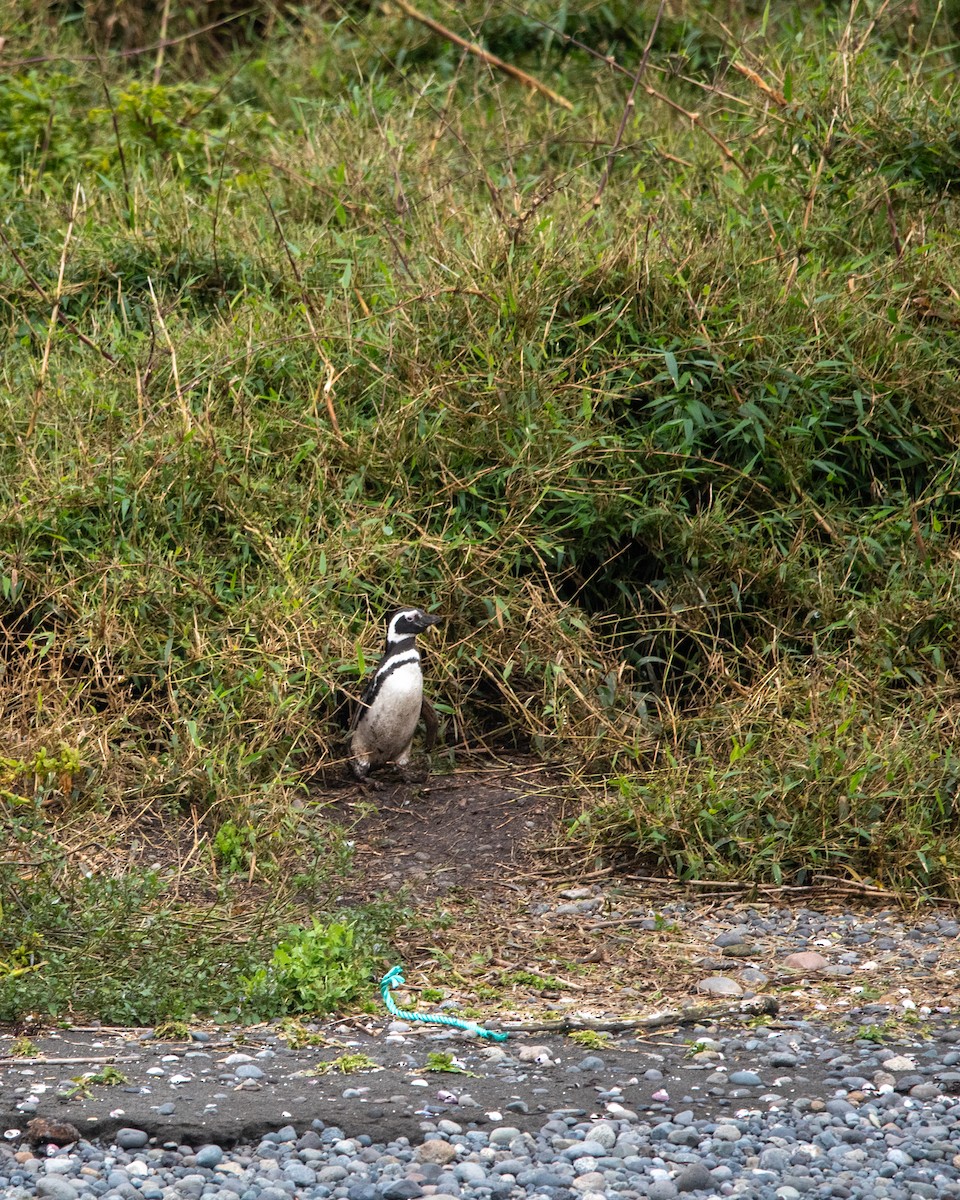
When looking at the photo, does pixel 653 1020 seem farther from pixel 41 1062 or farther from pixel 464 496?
pixel 464 496

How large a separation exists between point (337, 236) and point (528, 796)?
3007mm

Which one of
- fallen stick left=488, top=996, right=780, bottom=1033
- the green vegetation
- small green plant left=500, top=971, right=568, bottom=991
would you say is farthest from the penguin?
fallen stick left=488, top=996, right=780, bottom=1033

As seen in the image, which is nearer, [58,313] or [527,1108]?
[527,1108]

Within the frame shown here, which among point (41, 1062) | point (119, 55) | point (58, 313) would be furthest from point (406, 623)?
point (119, 55)

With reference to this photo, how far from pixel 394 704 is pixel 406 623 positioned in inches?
12.3

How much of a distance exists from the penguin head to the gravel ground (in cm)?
172

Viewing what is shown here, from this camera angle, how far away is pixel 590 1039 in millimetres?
3803

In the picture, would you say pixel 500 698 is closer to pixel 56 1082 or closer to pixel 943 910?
pixel 943 910

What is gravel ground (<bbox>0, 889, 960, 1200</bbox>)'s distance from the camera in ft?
9.93

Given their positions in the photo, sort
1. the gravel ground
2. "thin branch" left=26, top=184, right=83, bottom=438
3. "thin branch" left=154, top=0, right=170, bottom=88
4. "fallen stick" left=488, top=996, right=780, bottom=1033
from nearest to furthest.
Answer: the gravel ground
"fallen stick" left=488, top=996, right=780, bottom=1033
"thin branch" left=26, top=184, right=83, bottom=438
"thin branch" left=154, top=0, right=170, bottom=88

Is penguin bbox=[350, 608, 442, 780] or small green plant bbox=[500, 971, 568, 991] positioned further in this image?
penguin bbox=[350, 608, 442, 780]

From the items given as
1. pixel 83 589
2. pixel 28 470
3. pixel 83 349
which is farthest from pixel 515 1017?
pixel 83 349

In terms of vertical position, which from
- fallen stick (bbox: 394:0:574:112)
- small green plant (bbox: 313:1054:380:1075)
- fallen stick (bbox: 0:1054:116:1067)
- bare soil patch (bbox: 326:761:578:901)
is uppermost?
fallen stick (bbox: 394:0:574:112)

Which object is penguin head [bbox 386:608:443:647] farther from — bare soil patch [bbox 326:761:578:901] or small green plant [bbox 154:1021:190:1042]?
small green plant [bbox 154:1021:190:1042]
